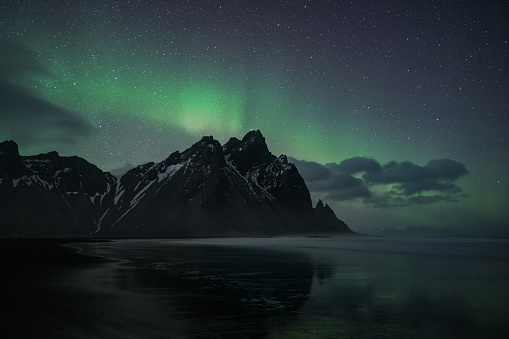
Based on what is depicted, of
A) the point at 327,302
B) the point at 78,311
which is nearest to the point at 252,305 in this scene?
the point at 327,302

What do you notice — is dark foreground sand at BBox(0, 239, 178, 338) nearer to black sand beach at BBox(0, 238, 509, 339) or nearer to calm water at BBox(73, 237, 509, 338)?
black sand beach at BBox(0, 238, 509, 339)

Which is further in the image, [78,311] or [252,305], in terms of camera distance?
[252,305]

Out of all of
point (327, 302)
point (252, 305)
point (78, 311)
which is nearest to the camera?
point (78, 311)

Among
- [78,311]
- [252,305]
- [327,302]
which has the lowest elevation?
[78,311]

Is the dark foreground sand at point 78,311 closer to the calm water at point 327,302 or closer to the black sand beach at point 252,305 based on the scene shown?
the black sand beach at point 252,305

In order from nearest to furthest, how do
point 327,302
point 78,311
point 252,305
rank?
point 78,311 < point 252,305 < point 327,302

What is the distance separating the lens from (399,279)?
3491 cm

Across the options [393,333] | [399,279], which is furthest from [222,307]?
[399,279]

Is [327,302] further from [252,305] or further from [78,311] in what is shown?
[78,311]

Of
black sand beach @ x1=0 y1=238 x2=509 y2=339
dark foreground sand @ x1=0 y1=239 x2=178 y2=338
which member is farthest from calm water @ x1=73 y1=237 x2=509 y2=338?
dark foreground sand @ x1=0 y1=239 x2=178 y2=338

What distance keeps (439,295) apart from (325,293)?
684 centimetres

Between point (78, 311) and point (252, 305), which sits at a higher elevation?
point (252, 305)

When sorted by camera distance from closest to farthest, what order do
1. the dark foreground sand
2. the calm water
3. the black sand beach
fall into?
the dark foreground sand, the black sand beach, the calm water

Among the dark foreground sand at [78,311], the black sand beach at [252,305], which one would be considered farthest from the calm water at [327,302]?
the dark foreground sand at [78,311]
